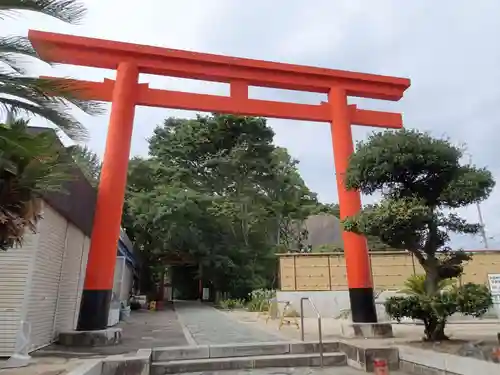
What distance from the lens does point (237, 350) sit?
668cm

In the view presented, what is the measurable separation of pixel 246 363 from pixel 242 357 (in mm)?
221

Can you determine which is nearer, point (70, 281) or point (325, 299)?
point (70, 281)

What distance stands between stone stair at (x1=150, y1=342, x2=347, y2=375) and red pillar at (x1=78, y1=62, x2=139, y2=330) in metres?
1.59

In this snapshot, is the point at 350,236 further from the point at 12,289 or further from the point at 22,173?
the point at 22,173

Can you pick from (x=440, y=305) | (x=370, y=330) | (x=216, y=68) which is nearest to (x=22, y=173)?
(x=440, y=305)

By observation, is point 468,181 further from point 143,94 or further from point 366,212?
point 143,94

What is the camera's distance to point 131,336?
28.7 ft

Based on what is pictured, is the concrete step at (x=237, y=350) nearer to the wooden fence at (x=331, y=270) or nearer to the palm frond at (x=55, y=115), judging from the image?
the palm frond at (x=55, y=115)

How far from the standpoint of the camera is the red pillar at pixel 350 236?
26.9ft

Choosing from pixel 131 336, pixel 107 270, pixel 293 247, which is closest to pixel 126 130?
pixel 107 270

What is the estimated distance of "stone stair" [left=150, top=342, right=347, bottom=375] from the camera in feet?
20.2

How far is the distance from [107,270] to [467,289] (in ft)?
19.9

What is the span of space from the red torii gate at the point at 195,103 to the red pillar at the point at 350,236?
0.07 ft

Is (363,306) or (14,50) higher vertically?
(14,50)
